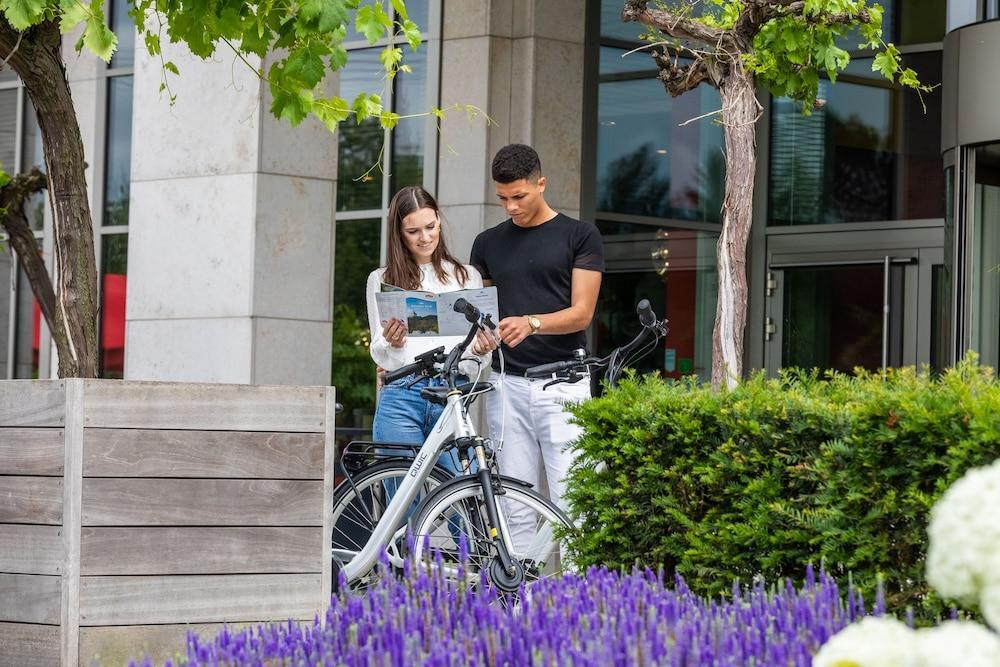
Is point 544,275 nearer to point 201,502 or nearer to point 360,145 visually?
point 201,502

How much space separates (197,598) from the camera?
16.3 feet

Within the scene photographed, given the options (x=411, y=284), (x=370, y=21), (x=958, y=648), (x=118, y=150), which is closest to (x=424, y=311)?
(x=411, y=284)

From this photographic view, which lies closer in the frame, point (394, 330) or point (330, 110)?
point (330, 110)

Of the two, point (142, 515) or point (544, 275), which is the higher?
point (544, 275)

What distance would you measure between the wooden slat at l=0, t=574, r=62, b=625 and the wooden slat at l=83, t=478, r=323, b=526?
25cm

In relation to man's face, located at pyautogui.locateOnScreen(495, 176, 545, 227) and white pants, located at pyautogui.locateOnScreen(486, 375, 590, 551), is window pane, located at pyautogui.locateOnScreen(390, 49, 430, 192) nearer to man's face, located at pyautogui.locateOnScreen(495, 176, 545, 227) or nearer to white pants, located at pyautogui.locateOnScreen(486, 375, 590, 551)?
man's face, located at pyautogui.locateOnScreen(495, 176, 545, 227)

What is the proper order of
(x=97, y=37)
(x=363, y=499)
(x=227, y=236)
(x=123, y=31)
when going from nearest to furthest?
(x=97, y=37) → (x=363, y=499) → (x=227, y=236) → (x=123, y=31)

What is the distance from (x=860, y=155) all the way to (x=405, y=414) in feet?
23.6

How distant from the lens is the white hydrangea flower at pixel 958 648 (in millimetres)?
1550

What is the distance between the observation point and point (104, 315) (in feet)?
48.1

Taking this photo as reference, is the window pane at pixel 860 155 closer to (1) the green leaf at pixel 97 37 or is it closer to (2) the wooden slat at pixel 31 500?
(1) the green leaf at pixel 97 37

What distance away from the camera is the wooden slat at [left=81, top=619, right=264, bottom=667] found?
15.7ft

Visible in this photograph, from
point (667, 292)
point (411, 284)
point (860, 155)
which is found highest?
point (860, 155)

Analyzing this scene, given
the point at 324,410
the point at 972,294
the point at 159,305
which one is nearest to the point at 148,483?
the point at 324,410
